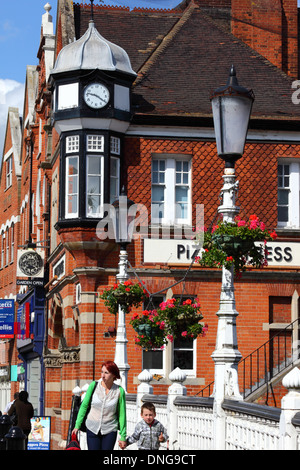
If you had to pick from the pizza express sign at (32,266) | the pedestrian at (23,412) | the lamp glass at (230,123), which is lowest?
the pedestrian at (23,412)

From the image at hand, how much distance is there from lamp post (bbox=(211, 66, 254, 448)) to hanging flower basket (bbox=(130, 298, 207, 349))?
790 cm

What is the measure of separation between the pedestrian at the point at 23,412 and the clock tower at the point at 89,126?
8.87m

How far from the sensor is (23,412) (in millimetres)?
20984

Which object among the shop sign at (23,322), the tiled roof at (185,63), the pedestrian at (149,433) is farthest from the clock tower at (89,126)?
the pedestrian at (149,433)

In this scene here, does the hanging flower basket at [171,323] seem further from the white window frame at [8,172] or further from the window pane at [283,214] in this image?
the white window frame at [8,172]

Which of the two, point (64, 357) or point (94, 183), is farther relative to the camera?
point (64, 357)

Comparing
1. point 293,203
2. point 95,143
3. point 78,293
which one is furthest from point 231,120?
point 293,203

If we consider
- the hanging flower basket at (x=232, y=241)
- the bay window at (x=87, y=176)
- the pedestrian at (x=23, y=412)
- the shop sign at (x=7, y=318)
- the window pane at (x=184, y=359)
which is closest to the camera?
the hanging flower basket at (x=232, y=241)

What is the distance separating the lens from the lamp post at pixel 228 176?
1330 cm

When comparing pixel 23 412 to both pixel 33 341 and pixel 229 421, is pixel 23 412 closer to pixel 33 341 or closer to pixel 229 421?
pixel 229 421

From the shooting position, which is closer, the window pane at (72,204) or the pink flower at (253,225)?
the pink flower at (253,225)

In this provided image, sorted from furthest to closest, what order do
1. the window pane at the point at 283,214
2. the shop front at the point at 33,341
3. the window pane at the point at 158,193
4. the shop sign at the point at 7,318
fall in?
1. the shop sign at the point at 7,318
2. the shop front at the point at 33,341
3. the window pane at the point at 283,214
4. the window pane at the point at 158,193

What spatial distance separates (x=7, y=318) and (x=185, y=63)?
1902 cm
